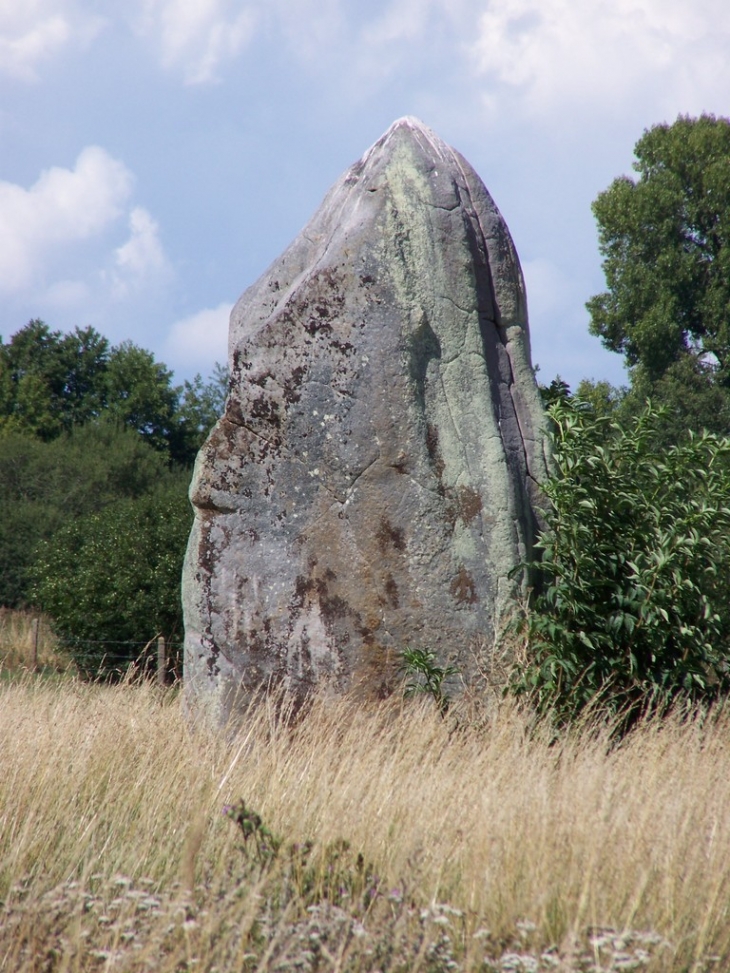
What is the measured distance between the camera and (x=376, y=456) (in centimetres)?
688

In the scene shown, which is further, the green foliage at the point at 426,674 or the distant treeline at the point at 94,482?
the distant treeline at the point at 94,482

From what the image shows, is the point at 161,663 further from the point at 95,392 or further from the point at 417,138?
the point at 95,392

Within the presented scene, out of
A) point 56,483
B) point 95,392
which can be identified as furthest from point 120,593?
point 95,392

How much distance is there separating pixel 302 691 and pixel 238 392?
2.06 m

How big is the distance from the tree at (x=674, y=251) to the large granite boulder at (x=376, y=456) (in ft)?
62.4

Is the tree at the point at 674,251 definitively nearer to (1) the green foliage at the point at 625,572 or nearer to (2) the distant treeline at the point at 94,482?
(2) the distant treeline at the point at 94,482

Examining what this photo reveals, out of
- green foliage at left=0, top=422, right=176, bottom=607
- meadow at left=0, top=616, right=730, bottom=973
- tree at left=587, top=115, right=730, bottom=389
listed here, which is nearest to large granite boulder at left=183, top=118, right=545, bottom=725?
meadow at left=0, top=616, right=730, bottom=973

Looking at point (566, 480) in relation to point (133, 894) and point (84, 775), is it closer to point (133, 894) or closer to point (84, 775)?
point (84, 775)

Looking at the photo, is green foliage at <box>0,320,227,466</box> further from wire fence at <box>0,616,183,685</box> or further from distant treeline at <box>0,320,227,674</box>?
A: wire fence at <box>0,616,183,685</box>

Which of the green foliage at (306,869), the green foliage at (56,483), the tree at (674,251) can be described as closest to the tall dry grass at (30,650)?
the green foliage at (56,483)

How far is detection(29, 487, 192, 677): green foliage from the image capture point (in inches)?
587

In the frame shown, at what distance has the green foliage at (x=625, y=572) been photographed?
6.71m

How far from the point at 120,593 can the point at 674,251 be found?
1659cm

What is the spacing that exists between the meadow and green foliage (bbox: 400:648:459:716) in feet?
0.30
